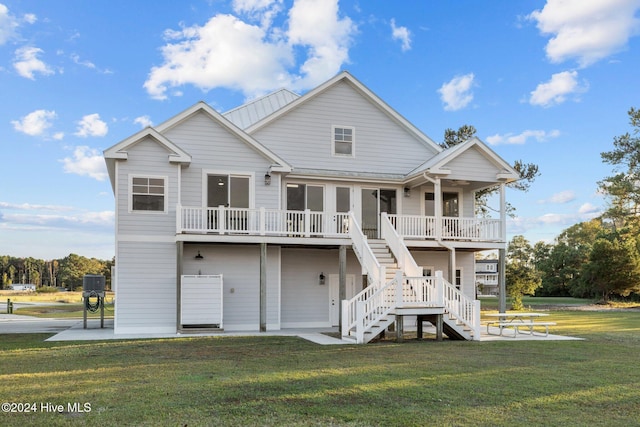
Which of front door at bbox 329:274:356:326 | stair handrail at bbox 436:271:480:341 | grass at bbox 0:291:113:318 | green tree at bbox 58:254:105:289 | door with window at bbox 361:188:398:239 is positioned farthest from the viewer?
green tree at bbox 58:254:105:289

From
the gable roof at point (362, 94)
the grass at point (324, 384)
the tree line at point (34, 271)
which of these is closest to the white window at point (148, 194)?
the gable roof at point (362, 94)

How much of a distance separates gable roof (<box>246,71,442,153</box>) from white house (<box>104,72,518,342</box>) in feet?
0.17

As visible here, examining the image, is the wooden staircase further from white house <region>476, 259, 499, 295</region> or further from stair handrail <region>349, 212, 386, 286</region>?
white house <region>476, 259, 499, 295</region>

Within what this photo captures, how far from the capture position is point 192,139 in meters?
19.7

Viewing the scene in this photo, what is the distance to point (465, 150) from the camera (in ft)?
68.1

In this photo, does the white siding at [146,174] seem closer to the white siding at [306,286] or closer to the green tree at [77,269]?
the white siding at [306,286]

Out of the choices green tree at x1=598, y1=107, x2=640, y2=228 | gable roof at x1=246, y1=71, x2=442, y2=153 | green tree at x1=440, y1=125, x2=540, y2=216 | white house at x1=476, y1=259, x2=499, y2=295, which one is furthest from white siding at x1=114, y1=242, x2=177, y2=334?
white house at x1=476, y1=259, x2=499, y2=295

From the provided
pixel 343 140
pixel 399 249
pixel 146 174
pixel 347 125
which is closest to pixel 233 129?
pixel 146 174

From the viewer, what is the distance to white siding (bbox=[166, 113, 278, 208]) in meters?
19.5

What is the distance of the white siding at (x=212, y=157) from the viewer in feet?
63.9

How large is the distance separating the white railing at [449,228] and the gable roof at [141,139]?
7494mm

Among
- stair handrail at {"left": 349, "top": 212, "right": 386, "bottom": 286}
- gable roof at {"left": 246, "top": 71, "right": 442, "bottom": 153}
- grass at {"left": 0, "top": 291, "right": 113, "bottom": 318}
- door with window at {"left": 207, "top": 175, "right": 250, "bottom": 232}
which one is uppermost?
gable roof at {"left": 246, "top": 71, "right": 442, "bottom": 153}

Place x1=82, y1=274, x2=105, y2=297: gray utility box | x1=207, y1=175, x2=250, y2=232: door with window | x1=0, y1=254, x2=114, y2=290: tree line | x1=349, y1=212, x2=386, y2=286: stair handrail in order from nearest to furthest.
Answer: x1=349, y1=212, x2=386, y2=286: stair handrail
x1=207, y1=175, x2=250, y2=232: door with window
x1=82, y1=274, x2=105, y2=297: gray utility box
x1=0, y1=254, x2=114, y2=290: tree line

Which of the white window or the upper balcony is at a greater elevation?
the white window
